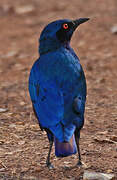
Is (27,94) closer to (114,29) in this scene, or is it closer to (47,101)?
(47,101)

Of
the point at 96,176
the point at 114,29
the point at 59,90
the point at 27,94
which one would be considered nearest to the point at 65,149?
the point at 96,176

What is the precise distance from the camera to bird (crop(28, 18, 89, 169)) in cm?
435

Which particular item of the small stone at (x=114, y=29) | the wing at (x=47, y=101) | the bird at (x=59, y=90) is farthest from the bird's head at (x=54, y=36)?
the small stone at (x=114, y=29)

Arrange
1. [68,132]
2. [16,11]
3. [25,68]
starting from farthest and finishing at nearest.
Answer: [16,11], [25,68], [68,132]

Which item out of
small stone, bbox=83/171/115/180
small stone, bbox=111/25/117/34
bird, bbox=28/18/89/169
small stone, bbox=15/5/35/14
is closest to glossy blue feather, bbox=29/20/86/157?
bird, bbox=28/18/89/169

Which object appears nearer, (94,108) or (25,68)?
(94,108)

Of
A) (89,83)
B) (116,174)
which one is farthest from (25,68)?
(116,174)

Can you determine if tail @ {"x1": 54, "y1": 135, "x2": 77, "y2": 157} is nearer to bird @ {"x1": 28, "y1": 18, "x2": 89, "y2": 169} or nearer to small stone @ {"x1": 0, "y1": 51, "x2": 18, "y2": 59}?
bird @ {"x1": 28, "y1": 18, "x2": 89, "y2": 169}

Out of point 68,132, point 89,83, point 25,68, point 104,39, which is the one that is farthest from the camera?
point 104,39

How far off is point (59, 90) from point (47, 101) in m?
0.15

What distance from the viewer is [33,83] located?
480 centimetres

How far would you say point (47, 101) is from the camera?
4512 millimetres

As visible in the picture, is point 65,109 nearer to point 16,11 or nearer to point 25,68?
point 25,68

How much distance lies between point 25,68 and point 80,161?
14.2ft
